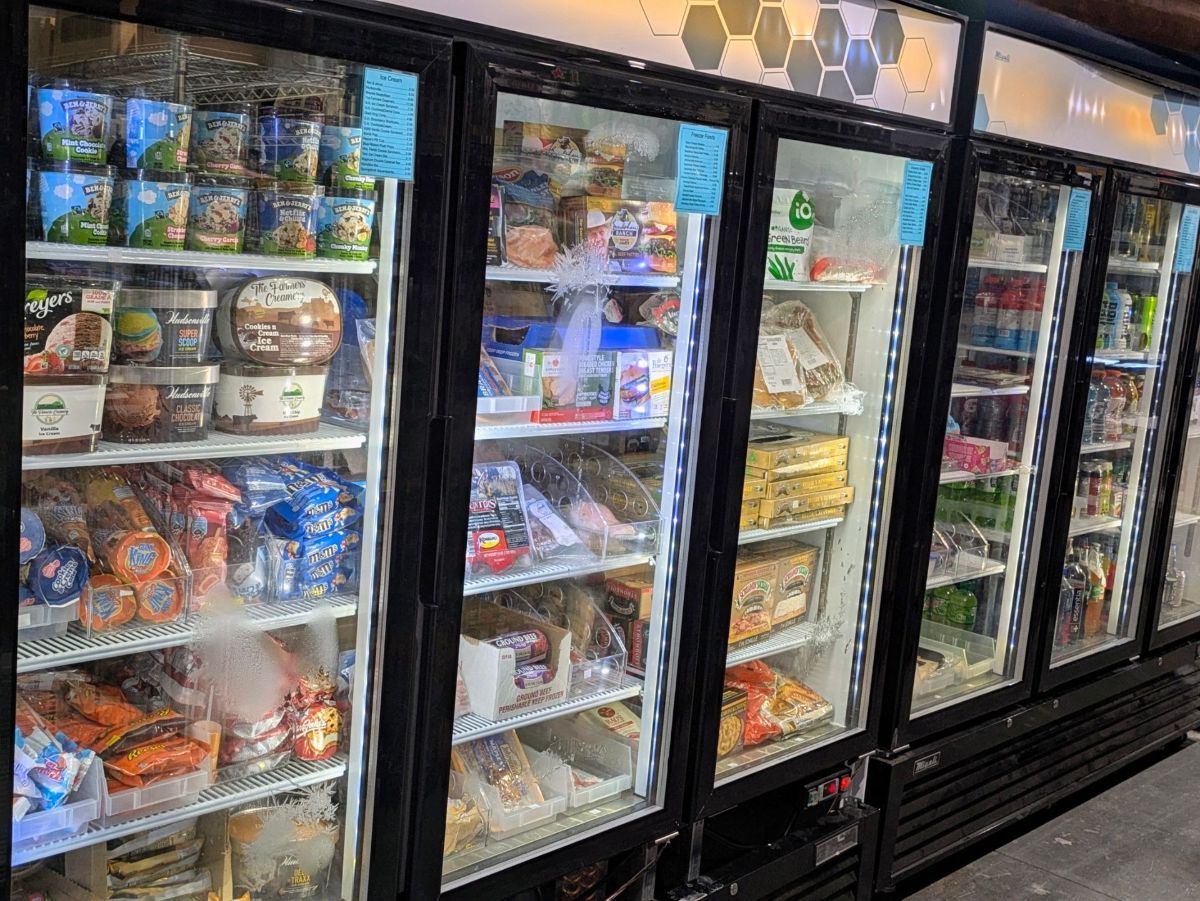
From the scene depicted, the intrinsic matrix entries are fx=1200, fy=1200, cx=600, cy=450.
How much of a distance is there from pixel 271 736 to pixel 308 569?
336 millimetres

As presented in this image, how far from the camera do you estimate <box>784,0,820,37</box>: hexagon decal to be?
9.22 ft

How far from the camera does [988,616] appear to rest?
4262mm

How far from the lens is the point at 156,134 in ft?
6.63

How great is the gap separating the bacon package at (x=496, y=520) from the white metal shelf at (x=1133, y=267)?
8.86 ft

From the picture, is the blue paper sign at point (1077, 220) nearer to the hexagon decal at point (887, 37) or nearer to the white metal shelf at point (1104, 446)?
the white metal shelf at point (1104, 446)

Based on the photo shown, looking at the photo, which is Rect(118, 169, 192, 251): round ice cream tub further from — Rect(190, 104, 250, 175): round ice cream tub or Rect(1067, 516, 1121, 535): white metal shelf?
Rect(1067, 516, 1121, 535): white metal shelf

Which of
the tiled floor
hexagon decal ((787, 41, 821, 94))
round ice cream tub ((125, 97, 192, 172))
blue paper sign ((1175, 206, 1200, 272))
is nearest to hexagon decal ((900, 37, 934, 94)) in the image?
hexagon decal ((787, 41, 821, 94))

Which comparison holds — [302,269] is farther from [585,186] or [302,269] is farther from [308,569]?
[585,186]

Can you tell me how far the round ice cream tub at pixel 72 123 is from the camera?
188 centimetres

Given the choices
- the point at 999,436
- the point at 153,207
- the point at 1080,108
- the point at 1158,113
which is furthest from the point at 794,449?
the point at 1158,113

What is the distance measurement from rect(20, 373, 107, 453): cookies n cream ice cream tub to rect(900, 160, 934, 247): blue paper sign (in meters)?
2.14

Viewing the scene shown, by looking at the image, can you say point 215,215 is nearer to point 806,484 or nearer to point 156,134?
point 156,134

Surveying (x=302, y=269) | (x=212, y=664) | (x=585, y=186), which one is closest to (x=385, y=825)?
(x=212, y=664)

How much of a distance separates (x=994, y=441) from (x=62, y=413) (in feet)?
10.1
